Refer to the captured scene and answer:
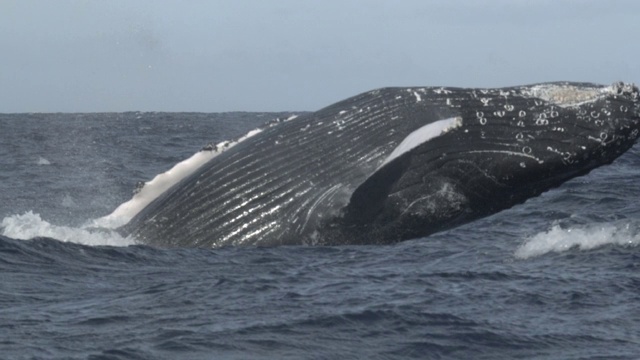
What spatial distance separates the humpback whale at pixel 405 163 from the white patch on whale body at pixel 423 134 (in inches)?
0.4

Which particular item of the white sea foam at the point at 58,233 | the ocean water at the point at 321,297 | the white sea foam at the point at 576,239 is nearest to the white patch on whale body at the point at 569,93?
the ocean water at the point at 321,297

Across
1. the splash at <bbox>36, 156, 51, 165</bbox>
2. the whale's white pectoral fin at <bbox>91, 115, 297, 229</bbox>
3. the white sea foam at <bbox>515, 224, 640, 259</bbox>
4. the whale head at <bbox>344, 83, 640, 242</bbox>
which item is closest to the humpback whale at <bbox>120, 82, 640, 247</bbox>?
the whale head at <bbox>344, 83, 640, 242</bbox>

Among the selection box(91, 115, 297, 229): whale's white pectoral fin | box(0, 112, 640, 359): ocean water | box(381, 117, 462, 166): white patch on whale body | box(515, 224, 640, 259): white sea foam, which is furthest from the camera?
box(515, 224, 640, 259): white sea foam

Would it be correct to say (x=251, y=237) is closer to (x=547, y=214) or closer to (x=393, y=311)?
(x=393, y=311)

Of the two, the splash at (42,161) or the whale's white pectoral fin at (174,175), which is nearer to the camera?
the whale's white pectoral fin at (174,175)

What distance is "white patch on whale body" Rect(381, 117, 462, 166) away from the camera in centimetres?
805

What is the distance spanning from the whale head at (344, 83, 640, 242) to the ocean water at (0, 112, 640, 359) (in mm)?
1770

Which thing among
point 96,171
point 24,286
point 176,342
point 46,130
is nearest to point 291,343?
point 176,342

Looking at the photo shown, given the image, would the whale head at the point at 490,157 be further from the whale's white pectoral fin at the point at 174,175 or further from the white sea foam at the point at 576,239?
the white sea foam at the point at 576,239

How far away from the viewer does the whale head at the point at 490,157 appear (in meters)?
8.05

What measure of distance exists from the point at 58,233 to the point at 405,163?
5329 millimetres

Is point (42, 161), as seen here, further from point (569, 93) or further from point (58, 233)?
point (569, 93)

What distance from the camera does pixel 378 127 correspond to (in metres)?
8.39

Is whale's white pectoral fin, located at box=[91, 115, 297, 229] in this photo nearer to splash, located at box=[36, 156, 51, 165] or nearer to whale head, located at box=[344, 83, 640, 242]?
whale head, located at box=[344, 83, 640, 242]
